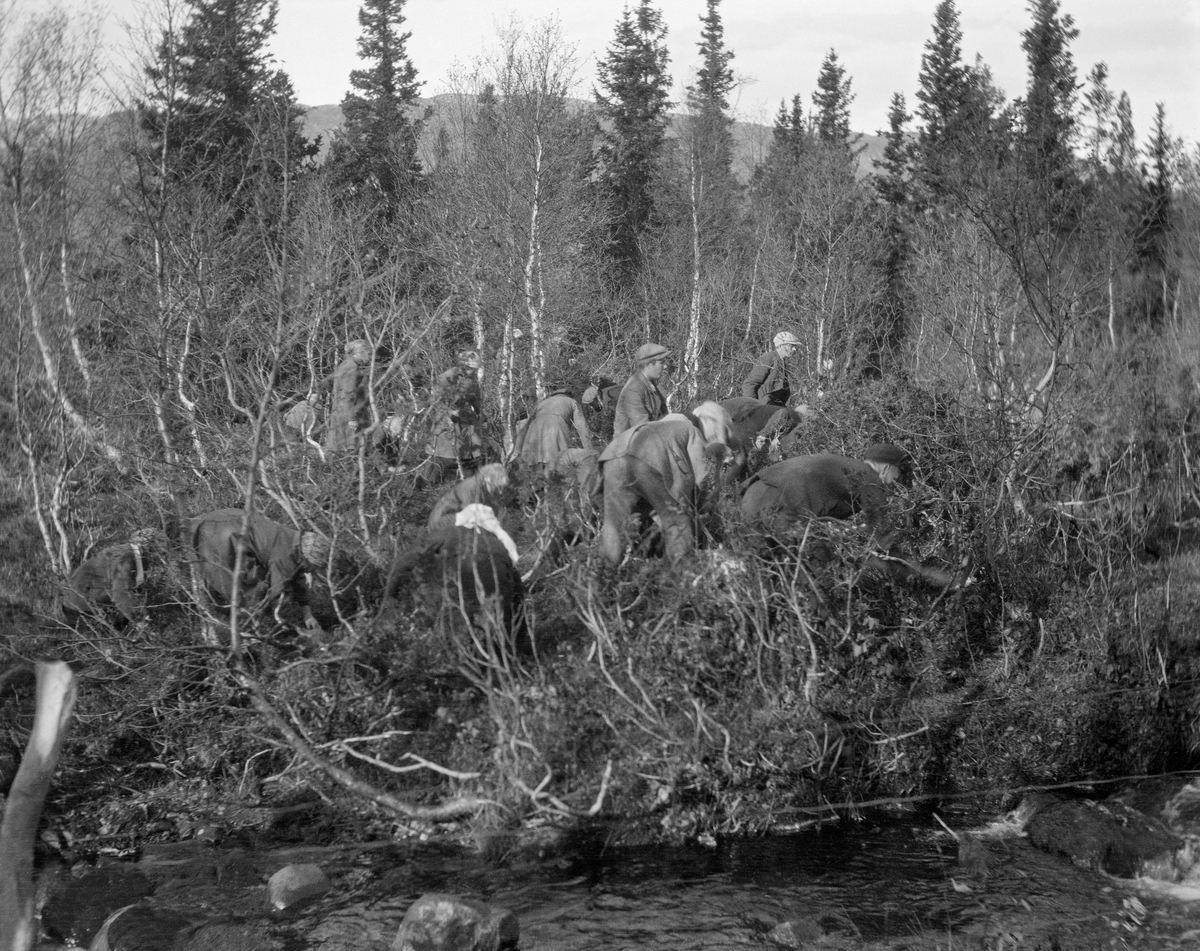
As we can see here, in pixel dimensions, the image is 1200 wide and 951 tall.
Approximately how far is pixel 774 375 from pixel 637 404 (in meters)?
2.53

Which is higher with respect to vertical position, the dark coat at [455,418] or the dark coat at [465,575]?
the dark coat at [455,418]

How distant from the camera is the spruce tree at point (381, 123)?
100ft

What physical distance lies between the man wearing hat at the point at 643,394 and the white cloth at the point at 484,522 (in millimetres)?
1753

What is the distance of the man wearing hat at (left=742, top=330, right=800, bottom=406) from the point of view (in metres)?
11.1

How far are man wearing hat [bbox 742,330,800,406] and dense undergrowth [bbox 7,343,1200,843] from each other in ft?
7.01

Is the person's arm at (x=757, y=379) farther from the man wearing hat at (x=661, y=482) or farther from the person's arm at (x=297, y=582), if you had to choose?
the person's arm at (x=297, y=582)

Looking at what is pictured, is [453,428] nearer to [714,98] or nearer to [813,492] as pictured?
[813,492]

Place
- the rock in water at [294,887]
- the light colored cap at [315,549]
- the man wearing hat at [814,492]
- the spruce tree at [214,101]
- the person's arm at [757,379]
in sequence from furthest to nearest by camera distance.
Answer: the spruce tree at [214,101], the person's arm at [757,379], the light colored cap at [315,549], the man wearing hat at [814,492], the rock in water at [294,887]

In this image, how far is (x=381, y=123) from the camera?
34.2 meters

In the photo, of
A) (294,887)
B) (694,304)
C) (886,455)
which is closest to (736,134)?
(694,304)

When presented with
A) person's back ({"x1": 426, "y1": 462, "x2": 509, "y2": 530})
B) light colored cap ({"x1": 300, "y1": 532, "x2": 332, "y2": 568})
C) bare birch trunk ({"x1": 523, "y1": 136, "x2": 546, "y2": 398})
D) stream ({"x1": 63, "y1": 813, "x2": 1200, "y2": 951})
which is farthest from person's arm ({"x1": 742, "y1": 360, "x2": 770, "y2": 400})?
bare birch trunk ({"x1": 523, "y1": 136, "x2": 546, "y2": 398})

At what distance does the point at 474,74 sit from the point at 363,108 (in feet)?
29.1

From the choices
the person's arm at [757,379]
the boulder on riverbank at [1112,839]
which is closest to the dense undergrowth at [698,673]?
the boulder on riverbank at [1112,839]

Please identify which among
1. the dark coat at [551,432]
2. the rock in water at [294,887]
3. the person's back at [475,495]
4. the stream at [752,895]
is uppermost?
the dark coat at [551,432]
